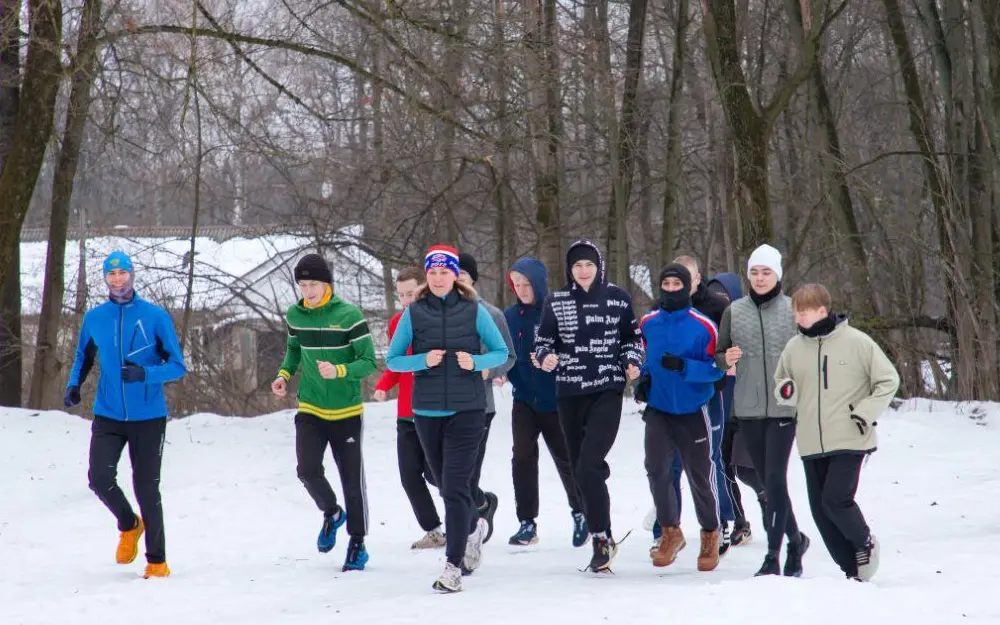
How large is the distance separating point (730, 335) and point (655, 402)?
62 centimetres

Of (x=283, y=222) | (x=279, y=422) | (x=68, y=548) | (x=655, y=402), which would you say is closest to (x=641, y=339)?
(x=655, y=402)

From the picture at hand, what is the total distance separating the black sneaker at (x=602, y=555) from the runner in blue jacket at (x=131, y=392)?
2512 millimetres

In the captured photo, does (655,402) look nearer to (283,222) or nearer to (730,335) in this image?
(730,335)

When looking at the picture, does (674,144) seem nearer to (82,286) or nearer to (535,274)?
(82,286)

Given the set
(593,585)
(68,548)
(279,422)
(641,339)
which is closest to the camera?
(593,585)

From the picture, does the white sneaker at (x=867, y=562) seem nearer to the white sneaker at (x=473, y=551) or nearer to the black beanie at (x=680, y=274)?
the black beanie at (x=680, y=274)

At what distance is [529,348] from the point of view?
786cm

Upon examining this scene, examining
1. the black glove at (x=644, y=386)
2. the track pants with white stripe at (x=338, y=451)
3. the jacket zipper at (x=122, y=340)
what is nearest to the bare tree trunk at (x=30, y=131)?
the jacket zipper at (x=122, y=340)

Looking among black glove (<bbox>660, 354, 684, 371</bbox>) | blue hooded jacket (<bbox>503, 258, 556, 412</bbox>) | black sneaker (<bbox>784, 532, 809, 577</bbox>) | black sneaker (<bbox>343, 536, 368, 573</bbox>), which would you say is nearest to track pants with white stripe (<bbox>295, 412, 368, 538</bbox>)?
black sneaker (<bbox>343, 536, 368, 573</bbox>)

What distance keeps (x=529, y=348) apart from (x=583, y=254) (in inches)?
45.0

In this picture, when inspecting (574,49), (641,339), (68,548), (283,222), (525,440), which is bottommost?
(68,548)

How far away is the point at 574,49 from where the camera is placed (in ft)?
50.3

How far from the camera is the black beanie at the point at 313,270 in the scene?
22.8 feet

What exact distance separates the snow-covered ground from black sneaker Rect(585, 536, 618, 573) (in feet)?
0.39
